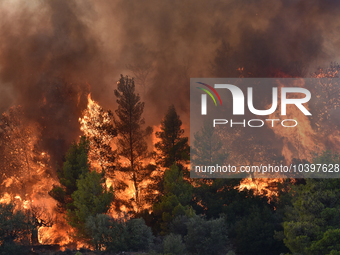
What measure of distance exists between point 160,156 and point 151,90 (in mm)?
14111

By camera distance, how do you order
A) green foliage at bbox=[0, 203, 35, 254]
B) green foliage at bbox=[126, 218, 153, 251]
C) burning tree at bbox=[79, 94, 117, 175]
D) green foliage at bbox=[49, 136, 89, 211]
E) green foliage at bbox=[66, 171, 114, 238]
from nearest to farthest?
green foliage at bbox=[126, 218, 153, 251] < green foliage at bbox=[0, 203, 35, 254] < green foliage at bbox=[66, 171, 114, 238] < green foliage at bbox=[49, 136, 89, 211] < burning tree at bbox=[79, 94, 117, 175]

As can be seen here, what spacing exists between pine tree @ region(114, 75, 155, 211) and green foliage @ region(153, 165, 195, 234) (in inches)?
237

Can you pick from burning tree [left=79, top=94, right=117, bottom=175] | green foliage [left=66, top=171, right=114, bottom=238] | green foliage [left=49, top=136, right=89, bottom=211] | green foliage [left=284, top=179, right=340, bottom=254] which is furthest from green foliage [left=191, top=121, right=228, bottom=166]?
green foliage [left=284, top=179, right=340, bottom=254]

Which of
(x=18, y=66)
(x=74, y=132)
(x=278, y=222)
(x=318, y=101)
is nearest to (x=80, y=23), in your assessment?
(x=18, y=66)

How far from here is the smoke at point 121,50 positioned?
42875 millimetres

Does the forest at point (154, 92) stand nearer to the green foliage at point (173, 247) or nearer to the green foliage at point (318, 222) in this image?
the green foliage at point (318, 222)

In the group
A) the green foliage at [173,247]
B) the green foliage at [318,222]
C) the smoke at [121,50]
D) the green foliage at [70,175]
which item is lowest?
the green foliage at [173,247]

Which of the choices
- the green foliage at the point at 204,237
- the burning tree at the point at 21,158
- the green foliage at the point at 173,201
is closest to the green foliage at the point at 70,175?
the green foliage at the point at 173,201

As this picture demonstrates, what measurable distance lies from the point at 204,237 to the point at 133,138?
14006 millimetres

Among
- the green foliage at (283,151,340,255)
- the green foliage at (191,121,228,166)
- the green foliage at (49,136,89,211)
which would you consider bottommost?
the green foliage at (283,151,340,255)

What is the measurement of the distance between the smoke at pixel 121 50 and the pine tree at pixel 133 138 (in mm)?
10305

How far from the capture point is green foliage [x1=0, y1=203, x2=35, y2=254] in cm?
2239

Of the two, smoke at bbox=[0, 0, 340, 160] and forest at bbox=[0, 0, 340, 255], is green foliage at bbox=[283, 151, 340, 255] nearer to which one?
forest at bbox=[0, 0, 340, 255]

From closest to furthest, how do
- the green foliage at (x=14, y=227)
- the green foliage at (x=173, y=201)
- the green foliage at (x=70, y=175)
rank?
the green foliage at (x=14, y=227), the green foliage at (x=173, y=201), the green foliage at (x=70, y=175)
